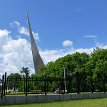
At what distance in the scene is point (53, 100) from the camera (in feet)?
76.2

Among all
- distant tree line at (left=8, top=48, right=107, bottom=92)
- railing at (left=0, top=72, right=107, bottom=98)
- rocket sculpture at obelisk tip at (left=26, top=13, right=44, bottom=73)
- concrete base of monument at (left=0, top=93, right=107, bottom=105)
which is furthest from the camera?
rocket sculpture at obelisk tip at (left=26, top=13, right=44, bottom=73)

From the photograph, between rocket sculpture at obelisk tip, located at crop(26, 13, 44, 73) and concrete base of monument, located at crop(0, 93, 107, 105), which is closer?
concrete base of monument, located at crop(0, 93, 107, 105)

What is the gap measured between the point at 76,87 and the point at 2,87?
22.4ft

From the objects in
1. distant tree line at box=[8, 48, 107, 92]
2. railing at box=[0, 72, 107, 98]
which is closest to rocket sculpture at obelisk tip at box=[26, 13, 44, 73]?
distant tree line at box=[8, 48, 107, 92]

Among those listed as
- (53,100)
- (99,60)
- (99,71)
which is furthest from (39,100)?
(99,60)

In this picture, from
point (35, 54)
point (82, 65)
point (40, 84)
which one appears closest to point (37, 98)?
point (40, 84)

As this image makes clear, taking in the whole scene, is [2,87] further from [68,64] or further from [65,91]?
[68,64]

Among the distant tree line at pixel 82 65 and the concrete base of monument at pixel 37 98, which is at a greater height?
the distant tree line at pixel 82 65

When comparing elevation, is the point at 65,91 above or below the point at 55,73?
below

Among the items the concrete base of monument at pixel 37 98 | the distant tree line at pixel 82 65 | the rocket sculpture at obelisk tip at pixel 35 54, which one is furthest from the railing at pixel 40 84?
the rocket sculpture at obelisk tip at pixel 35 54

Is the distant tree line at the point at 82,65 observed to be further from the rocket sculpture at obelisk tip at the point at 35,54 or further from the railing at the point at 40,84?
the rocket sculpture at obelisk tip at the point at 35,54

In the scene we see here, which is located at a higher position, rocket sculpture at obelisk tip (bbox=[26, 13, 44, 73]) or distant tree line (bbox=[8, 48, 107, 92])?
rocket sculpture at obelisk tip (bbox=[26, 13, 44, 73])

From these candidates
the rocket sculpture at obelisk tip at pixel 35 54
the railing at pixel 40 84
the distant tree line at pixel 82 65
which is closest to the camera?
the railing at pixel 40 84

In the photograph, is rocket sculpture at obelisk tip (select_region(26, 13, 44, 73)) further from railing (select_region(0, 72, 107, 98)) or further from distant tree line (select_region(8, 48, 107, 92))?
railing (select_region(0, 72, 107, 98))
